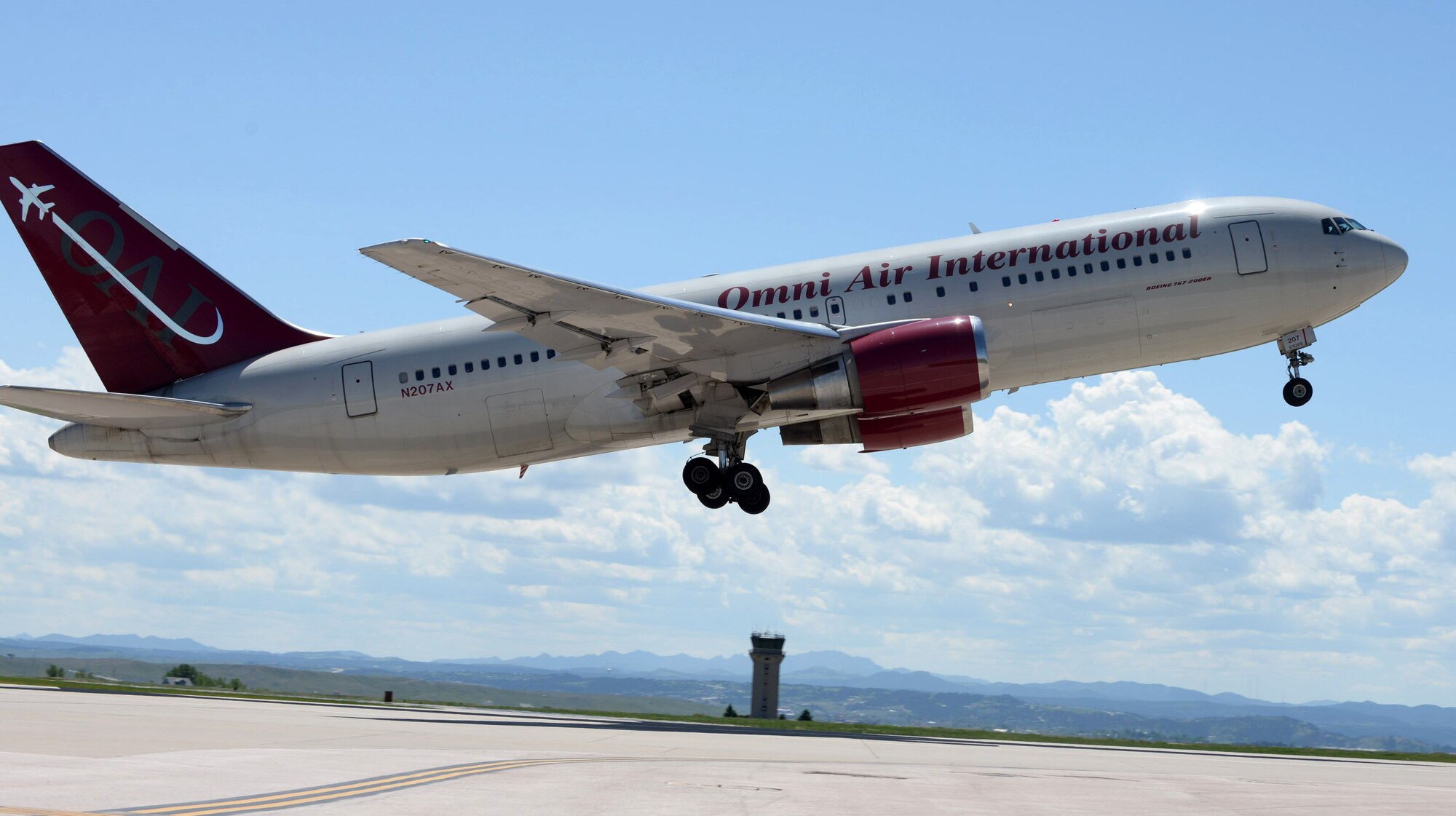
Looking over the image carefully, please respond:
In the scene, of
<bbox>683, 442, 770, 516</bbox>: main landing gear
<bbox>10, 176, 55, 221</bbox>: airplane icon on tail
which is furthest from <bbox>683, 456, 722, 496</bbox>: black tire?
<bbox>10, 176, 55, 221</bbox>: airplane icon on tail

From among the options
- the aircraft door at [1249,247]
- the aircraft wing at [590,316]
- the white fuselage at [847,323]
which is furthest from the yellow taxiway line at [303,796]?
the aircraft door at [1249,247]

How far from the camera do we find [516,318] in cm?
2725

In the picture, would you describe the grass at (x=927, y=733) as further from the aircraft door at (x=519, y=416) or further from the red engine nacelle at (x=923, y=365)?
the aircraft door at (x=519, y=416)

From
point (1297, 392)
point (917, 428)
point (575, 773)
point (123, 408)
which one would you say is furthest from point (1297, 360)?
point (123, 408)

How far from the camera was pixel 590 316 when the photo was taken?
1078 inches

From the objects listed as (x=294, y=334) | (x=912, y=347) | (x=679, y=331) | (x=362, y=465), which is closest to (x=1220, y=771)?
(x=912, y=347)

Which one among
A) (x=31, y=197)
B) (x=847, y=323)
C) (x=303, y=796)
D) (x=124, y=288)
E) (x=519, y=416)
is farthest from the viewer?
(x=31, y=197)

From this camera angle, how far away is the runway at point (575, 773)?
39.8 feet

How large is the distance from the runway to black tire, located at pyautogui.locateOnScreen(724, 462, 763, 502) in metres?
7.30

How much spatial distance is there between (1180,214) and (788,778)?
1948 cm

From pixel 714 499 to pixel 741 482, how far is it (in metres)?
0.84

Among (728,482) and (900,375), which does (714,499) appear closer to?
(728,482)

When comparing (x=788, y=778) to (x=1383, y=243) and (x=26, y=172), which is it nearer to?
(x=1383, y=243)

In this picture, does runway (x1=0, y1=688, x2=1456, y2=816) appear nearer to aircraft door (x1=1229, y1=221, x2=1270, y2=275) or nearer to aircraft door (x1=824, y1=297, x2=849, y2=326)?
aircraft door (x1=824, y1=297, x2=849, y2=326)
